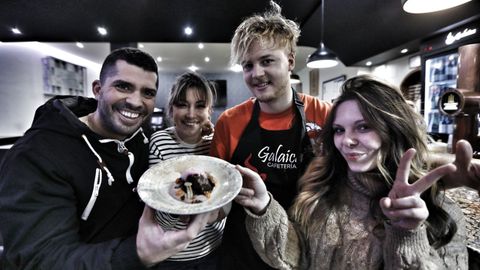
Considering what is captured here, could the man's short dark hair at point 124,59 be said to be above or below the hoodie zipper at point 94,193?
above

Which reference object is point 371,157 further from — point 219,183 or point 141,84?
point 141,84

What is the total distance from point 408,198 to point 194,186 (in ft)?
2.48

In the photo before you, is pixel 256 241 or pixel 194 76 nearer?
pixel 256 241

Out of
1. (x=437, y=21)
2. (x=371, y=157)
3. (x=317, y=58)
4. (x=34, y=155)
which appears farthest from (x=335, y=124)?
(x=437, y=21)

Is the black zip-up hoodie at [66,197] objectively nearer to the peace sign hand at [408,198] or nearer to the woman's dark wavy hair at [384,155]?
the woman's dark wavy hair at [384,155]

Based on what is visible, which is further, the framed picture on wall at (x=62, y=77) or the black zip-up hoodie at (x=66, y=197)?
the framed picture on wall at (x=62, y=77)

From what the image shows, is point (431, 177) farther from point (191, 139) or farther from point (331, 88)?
point (331, 88)

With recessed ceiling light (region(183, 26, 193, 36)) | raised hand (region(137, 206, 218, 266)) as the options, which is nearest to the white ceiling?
recessed ceiling light (region(183, 26, 193, 36))

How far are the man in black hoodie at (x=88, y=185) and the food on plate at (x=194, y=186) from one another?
8 cm

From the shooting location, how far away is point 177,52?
699 cm

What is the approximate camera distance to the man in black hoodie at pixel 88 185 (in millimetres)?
874

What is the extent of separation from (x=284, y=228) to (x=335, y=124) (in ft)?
1.80

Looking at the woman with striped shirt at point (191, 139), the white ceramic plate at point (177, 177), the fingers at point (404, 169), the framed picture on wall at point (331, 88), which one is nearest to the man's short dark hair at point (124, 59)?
the woman with striped shirt at point (191, 139)

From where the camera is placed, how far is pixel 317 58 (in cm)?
379
